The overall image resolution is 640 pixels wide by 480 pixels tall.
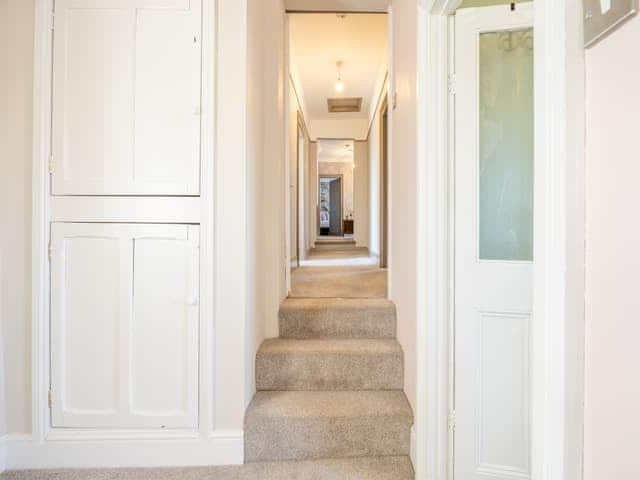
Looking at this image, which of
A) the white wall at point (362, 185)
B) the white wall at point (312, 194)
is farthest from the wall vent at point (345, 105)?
the white wall at point (312, 194)

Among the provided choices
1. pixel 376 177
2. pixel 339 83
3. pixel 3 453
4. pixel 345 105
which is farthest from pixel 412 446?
pixel 345 105

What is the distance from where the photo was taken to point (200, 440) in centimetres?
174

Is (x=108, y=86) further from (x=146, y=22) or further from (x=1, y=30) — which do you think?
(x=1, y=30)

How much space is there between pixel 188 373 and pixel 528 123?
6.42 ft

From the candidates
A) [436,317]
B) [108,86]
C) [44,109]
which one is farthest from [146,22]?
[436,317]

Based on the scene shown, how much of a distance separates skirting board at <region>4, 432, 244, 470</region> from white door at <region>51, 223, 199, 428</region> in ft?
0.30

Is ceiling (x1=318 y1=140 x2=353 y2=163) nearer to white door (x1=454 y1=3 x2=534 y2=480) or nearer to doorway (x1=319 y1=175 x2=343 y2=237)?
doorway (x1=319 y1=175 x2=343 y2=237)

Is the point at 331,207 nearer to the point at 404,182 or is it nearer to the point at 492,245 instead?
the point at 404,182

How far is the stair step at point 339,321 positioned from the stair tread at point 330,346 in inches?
1.6

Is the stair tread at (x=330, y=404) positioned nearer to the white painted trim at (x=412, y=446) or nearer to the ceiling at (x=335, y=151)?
the white painted trim at (x=412, y=446)

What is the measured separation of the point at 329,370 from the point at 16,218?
5.93 ft

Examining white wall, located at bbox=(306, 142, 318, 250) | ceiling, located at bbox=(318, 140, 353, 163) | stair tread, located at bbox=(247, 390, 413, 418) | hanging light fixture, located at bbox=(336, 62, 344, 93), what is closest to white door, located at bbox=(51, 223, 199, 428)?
stair tread, located at bbox=(247, 390, 413, 418)

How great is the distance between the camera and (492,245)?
62.2 inches

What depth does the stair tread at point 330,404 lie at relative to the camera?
1.79m
